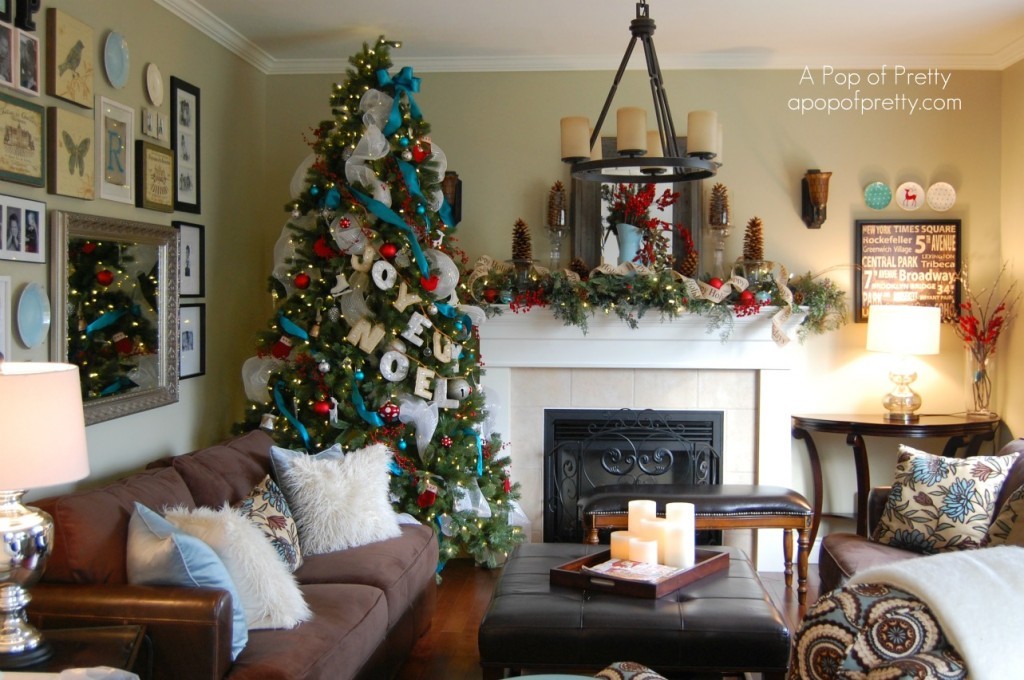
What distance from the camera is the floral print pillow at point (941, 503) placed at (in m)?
3.60

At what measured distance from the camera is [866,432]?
4.76 meters

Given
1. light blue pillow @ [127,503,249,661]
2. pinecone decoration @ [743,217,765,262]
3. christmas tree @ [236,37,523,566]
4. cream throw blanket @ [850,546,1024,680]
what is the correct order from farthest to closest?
pinecone decoration @ [743,217,765,262]
christmas tree @ [236,37,523,566]
light blue pillow @ [127,503,249,661]
cream throw blanket @ [850,546,1024,680]

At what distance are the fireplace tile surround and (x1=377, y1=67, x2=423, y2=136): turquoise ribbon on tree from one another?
1.22 metres

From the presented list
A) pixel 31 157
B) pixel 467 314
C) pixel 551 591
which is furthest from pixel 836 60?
pixel 31 157

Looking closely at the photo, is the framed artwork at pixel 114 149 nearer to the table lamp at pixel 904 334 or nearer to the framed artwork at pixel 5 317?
the framed artwork at pixel 5 317

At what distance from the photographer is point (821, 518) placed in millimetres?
5262

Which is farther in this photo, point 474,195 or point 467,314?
point 474,195

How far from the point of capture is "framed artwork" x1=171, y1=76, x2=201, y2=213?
4.25 m

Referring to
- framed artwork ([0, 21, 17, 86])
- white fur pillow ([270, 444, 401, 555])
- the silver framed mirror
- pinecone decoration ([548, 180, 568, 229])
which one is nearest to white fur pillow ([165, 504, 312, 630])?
white fur pillow ([270, 444, 401, 555])

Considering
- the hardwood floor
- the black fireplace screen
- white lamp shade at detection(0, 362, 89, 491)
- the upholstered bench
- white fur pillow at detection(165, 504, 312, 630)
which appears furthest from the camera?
the black fireplace screen

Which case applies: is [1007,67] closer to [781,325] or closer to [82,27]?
[781,325]

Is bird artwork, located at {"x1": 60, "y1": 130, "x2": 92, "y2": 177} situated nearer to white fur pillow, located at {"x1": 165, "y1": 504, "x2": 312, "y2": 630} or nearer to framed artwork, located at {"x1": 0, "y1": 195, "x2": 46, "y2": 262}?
framed artwork, located at {"x1": 0, "y1": 195, "x2": 46, "y2": 262}

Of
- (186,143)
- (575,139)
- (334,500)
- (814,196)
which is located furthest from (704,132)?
(186,143)

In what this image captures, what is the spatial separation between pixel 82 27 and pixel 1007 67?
14.5ft
